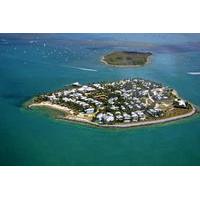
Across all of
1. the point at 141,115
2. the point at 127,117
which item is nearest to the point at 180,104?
the point at 141,115

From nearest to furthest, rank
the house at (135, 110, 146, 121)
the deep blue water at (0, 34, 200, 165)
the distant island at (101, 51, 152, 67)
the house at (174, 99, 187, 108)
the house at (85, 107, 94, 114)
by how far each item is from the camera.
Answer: the deep blue water at (0, 34, 200, 165) → the house at (135, 110, 146, 121) → the house at (85, 107, 94, 114) → the house at (174, 99, 187, 108) → the distant island at (101, 51, 152, 67)

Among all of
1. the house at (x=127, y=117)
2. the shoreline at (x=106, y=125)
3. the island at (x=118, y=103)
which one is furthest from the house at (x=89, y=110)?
the house at (x=127, y=117)

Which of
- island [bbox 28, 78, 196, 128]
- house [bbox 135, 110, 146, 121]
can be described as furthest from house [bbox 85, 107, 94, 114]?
house [bbox 135, 110, 146, 121]

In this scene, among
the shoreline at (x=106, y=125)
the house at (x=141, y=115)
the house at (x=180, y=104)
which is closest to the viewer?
the shoreline at (x=106, y=125)

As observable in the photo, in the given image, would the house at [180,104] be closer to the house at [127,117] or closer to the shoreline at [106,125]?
the shoreline at [106,125]

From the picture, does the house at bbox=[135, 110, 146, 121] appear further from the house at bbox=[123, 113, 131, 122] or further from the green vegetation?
the green vegetation

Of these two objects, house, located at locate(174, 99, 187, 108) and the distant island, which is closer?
house, located at locate(174, 99, 187, 108)

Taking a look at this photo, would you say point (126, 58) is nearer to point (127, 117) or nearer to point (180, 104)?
point (180, 104)
